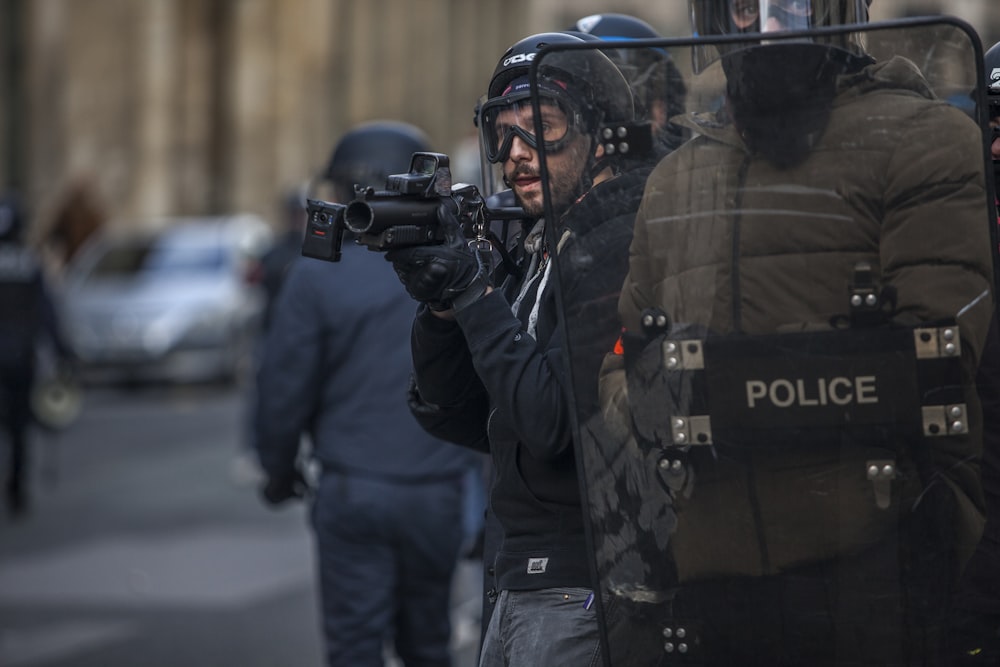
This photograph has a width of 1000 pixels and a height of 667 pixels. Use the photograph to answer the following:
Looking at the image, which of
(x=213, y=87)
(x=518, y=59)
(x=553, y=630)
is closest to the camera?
(x=553, y=630)

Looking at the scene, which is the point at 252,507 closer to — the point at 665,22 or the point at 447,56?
the point at 447,56

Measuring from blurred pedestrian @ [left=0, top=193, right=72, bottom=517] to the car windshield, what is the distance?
7.80 meters

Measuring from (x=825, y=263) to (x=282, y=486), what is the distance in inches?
117

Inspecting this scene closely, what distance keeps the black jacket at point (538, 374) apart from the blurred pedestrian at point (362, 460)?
1.69m

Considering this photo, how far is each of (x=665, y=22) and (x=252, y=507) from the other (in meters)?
34.8

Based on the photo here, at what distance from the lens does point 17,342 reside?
10.5 m

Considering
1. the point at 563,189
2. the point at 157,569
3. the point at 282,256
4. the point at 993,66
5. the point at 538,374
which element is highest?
the point at 993,66

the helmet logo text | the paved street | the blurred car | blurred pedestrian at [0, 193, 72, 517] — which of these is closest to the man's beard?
the helmet logo text

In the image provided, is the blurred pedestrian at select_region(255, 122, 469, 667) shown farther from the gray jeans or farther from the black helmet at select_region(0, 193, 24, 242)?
the black helmet at select_region(0, 193, 24, 242)

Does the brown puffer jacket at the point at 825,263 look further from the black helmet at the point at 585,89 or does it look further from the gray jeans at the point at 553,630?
the gray jeans at the point at 553,630

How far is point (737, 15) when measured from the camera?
10.6ft

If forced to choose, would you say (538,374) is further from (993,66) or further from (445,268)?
(993,66)

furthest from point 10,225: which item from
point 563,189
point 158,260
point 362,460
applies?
point 158,260

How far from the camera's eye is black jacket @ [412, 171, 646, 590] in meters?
2.79
